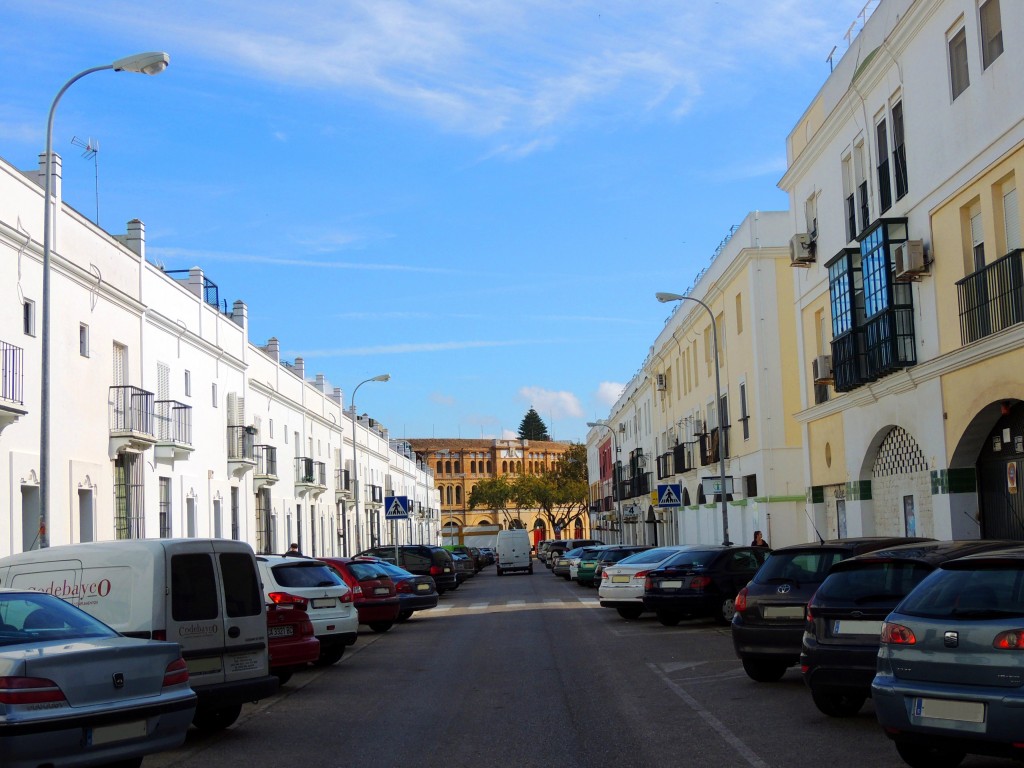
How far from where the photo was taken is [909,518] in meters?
21.6

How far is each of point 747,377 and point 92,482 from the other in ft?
66.0

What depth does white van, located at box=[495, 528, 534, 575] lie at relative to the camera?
58750 millimetres

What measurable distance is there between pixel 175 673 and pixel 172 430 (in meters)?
22.1

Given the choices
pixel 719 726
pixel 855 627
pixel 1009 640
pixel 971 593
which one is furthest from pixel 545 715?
pixel 1009 640

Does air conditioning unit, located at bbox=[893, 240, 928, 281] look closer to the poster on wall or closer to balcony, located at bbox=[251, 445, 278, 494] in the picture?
the poster on wall

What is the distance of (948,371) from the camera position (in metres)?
18.8

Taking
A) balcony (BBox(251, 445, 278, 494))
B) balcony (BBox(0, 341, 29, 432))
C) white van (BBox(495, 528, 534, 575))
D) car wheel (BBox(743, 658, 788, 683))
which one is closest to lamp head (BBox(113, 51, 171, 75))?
balcony (BBox(0, 341, 29, 432))

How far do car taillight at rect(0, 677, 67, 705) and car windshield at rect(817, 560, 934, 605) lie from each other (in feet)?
21.8

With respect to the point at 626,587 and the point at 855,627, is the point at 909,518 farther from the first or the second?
the point at 855,627

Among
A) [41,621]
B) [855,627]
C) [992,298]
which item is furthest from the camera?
[992,298]

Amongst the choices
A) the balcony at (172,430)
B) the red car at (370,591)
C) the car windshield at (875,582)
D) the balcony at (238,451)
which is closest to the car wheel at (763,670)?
the car windshield at (875,582)

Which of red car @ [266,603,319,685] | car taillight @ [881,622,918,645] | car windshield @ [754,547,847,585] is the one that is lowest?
red car @ [266,603,319,685]

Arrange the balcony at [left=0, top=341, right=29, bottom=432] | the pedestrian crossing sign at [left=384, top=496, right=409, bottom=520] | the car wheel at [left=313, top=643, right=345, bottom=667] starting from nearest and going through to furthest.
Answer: the car wheel at [left=313, top=643, right=345, bottom=667]
the balcony at [left=0, top=341, right=29, bottom=432]
the pedestrian crossing sign at [left=384, top=496, right=409, bottom=520]

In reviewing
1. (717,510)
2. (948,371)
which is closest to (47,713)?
(948,371)
